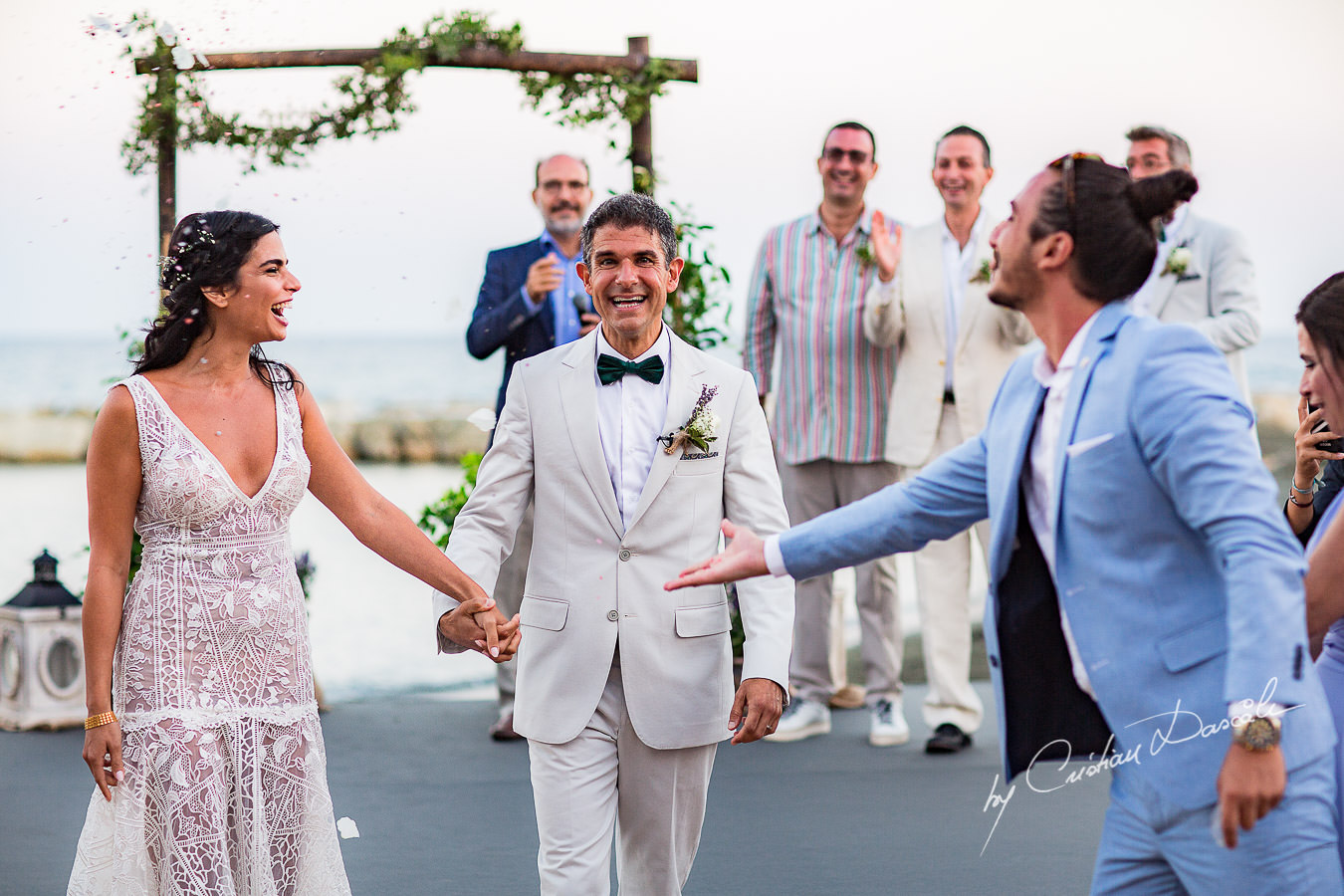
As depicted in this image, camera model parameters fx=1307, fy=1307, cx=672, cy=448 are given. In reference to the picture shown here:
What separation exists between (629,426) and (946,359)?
8.92 ft

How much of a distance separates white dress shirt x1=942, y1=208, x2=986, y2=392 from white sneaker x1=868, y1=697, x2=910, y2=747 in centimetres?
139

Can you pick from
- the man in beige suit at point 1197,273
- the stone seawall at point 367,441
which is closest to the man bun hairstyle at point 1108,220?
the man in beige suit at point 1197,273

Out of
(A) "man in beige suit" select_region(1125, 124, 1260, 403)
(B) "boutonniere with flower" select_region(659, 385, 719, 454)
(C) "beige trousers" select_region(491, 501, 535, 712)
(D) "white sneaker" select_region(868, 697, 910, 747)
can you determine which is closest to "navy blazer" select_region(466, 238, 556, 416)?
(C) "beige trousers" select_region(491, 501, 535, 712)

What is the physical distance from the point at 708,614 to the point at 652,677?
205mm

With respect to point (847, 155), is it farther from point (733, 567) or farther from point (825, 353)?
point (733, 567)

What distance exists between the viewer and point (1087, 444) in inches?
77.2

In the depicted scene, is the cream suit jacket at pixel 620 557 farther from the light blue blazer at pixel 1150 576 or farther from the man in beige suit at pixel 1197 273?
the man in beige suit at pixel 1197 273

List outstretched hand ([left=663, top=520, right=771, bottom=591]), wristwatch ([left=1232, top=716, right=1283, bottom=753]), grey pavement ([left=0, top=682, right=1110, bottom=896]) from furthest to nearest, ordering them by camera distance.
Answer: grey pavement ([left=0, top=682, right=1110, bottom=896]) < outstretched hand ([left=663, top=520, right=771, bottom=591]) < wristwatch ([left=1232, top=716, right=1283, bottom=753])

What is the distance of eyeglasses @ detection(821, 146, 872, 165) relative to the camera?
18.4 feet

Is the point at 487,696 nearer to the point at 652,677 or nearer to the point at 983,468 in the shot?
the point at 652,677

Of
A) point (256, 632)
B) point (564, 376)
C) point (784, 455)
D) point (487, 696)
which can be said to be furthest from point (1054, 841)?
point (487, 696)

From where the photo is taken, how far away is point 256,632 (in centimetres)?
279

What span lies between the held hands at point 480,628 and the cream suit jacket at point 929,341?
281 centimetres

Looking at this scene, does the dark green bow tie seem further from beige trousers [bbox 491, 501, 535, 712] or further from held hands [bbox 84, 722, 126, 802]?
beige trousers [bbox 491, 501, 535, 712]
